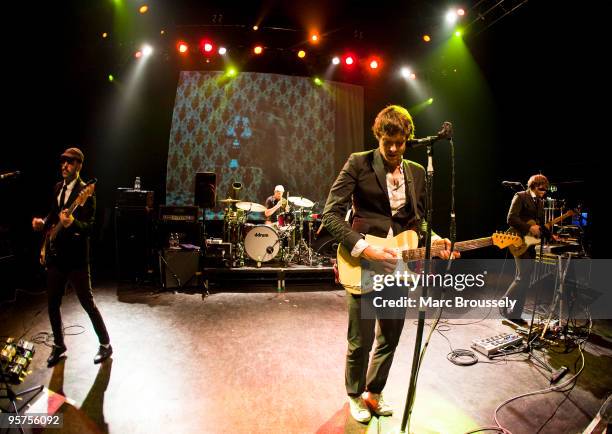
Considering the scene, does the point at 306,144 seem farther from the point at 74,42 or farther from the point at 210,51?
the point at 74,42

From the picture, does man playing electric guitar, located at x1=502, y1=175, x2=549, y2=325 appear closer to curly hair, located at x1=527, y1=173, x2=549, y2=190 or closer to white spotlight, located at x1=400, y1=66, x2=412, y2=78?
curly hair, located at x1=527, y1=173, x2=549, y2=190

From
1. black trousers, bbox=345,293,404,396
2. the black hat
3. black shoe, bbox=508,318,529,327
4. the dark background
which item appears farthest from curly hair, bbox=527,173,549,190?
the black hat

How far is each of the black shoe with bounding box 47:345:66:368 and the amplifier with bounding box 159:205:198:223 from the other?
→ 3.63 metres

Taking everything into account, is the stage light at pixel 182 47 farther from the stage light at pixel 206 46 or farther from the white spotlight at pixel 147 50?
the white spotlight at pixel 147 50

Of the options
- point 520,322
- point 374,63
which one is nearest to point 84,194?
point 520,322

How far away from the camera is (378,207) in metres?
2.55

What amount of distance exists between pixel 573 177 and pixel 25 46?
10.2 metres

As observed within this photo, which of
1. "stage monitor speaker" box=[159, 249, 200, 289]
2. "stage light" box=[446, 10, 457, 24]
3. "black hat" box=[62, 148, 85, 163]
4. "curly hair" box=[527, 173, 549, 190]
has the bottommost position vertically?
"stage monitor speaker" box=[159, 249, 200, 289]

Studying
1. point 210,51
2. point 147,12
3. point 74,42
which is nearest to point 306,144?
point 210,51

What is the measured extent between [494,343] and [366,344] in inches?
91.4

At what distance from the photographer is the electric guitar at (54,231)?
3.62 meters

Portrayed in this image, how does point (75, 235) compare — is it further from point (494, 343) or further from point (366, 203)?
point (494, 343)

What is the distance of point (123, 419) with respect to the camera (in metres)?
2.79

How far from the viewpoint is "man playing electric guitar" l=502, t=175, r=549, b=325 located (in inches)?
190
